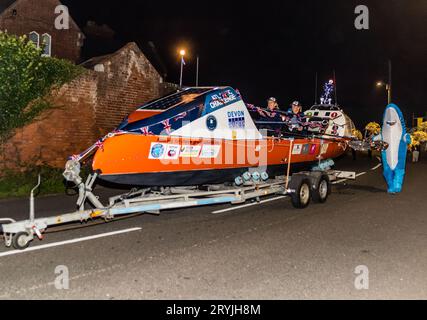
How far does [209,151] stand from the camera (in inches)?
341

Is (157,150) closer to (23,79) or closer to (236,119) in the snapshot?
(236,119)

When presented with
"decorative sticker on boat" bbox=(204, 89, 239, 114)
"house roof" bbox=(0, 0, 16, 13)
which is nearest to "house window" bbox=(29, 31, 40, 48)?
"house roof" bbox=(0, 0, 16, 13)

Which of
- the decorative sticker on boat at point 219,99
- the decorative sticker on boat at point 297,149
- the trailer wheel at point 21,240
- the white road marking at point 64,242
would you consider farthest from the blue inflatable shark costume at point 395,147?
the trailer wheel at point 21,240

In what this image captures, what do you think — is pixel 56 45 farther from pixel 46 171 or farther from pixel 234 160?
pixel 234 160

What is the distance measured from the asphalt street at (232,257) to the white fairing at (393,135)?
3435mm

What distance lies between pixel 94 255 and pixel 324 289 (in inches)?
127

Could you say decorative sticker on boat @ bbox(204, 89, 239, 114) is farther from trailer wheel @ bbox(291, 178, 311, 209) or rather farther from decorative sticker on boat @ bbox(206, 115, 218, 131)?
trailer wheel @ bbox(291, 178, 311, 209)

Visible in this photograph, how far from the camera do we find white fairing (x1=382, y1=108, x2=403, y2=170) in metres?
12.8

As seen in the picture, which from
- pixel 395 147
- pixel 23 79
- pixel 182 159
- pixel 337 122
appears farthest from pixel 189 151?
pixel 337 122

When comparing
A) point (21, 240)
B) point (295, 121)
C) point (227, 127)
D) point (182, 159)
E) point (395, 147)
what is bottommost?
point (21, 240)

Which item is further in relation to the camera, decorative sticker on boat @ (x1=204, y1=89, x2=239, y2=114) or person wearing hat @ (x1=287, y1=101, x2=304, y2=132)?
person wearing hat @ (x1=287, y1=101, x2=304, y2=132)

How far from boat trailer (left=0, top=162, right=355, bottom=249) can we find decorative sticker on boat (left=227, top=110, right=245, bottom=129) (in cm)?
137

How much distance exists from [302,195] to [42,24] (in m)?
19.8

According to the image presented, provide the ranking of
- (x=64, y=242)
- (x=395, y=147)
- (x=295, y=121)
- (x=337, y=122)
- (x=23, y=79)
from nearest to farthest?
(x=64, y=242)
(x=295, y=121)
(x=23, y=79)
(x=395, y=147)
(x=337, y=122)
